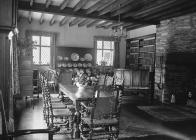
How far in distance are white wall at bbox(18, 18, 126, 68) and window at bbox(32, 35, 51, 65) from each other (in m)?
0.42

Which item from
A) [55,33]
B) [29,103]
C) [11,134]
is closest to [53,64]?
[55,33]

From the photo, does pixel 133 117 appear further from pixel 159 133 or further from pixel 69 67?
pixel 69 67

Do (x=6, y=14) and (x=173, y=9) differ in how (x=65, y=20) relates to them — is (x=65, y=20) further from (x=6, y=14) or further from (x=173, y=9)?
(x=6, y=14)

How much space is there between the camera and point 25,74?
6.59 metres

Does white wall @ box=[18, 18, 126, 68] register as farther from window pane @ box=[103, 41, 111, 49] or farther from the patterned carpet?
the patterned carpet

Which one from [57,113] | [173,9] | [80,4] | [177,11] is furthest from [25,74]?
[177,11]

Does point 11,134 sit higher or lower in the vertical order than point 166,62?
lower

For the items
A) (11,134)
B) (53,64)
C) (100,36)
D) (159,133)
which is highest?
(100,36)

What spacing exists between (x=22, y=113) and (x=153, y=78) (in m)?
4.68

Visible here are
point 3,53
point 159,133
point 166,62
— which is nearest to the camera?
point 3,53

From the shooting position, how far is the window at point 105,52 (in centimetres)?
1107

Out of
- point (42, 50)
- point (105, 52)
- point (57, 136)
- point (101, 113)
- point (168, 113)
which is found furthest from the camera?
point (105, 52)

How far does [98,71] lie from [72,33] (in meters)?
2.26

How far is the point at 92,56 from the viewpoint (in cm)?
1072
